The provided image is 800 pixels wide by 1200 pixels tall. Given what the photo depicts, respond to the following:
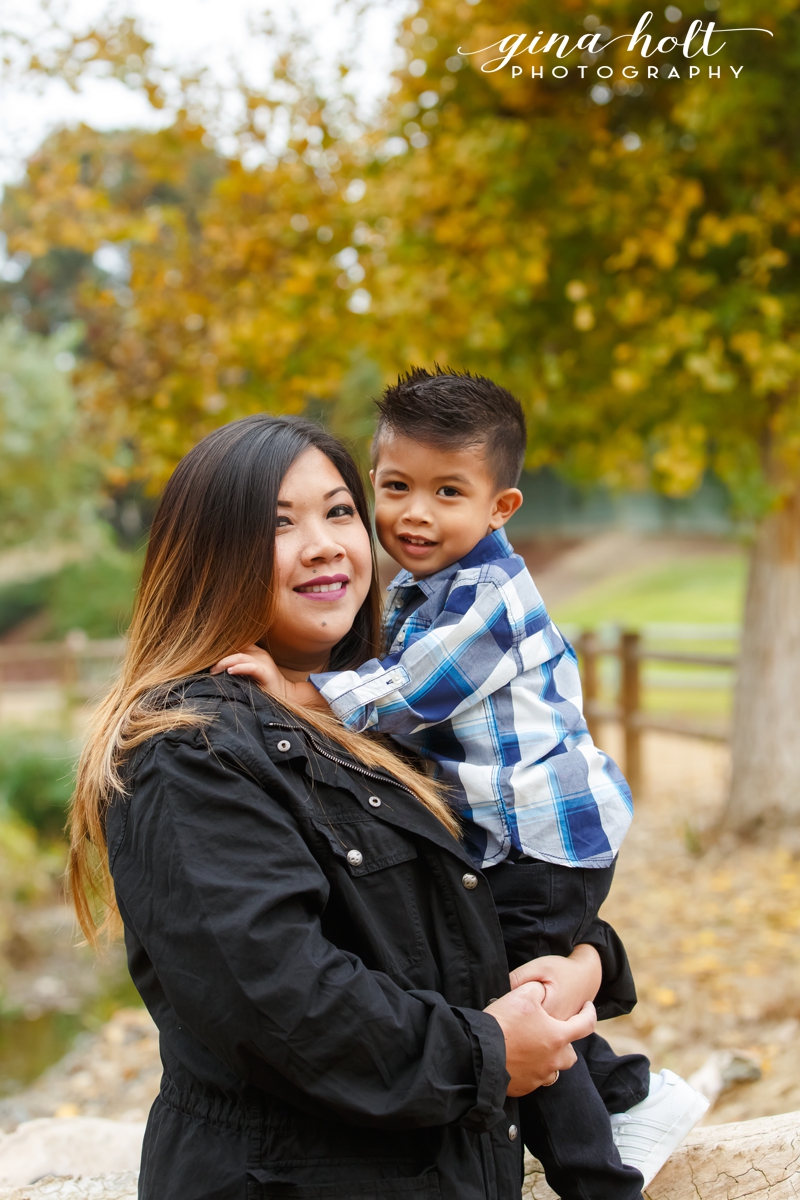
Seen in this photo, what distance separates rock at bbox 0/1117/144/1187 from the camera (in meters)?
2.22

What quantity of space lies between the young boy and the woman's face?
0.09 metres

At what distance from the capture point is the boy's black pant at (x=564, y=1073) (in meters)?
1.60

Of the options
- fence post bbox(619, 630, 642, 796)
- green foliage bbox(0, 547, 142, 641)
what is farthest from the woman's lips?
green foliage bbox(0, 547, 142, 641)

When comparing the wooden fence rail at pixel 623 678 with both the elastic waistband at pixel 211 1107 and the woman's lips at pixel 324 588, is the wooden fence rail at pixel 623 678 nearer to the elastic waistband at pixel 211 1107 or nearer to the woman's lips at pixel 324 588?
the woman's lips at pixel 324 588

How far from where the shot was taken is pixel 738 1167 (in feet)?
6.03

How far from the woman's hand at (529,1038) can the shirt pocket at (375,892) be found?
15cm

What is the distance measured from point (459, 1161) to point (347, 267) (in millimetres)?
4790

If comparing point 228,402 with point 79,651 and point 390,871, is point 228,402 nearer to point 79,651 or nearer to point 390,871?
point 390,871

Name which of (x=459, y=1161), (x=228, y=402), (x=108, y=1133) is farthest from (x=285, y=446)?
(x=228, y=402)

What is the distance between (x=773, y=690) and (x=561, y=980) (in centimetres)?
525

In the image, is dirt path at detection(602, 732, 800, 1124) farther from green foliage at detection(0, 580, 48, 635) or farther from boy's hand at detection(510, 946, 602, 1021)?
green foliage at detection(0, 580, 48, 635)

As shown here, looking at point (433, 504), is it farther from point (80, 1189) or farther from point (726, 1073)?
point (726, 1073)

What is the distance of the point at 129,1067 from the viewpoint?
205 inches

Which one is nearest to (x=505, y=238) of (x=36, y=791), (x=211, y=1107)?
(x=211, y=1107)
